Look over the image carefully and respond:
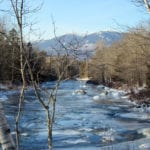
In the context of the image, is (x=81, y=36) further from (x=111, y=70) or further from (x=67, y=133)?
(x=111, y=70)

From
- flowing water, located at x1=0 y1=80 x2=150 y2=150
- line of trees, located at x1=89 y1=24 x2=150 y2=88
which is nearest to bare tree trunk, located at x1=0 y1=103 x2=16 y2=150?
flowing water, located at x1=0 y1=80 x2=150 y2=150

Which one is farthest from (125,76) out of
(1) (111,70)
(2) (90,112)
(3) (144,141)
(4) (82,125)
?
(3) (144,141)

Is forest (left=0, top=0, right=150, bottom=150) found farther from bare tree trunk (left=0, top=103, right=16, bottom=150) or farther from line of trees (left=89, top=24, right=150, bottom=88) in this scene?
line of trees (left=89, top=24, right=150, bottom=88)

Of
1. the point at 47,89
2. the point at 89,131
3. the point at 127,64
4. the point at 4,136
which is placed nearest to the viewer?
the point at 4,136

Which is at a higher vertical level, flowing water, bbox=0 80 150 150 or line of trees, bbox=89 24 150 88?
line of trees, bbox=89 24 150 88

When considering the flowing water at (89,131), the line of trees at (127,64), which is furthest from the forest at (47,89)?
the line of trees at (127,64)

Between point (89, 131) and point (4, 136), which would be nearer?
point (4, 136)

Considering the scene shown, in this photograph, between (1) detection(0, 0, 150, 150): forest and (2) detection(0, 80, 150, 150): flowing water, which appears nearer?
(1) detection(0, 0, 150, 150): forest

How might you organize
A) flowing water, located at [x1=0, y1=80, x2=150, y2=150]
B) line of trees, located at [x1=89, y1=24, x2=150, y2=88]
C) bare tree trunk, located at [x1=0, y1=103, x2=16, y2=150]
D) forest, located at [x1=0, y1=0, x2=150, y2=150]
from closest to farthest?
1. bare tree trunk, located at [x1=0, y1=103, x2=16, y2=150]
2. forest, located at [x1=0, y1=0, x2=150, y2=150]
3. flowing water, located at [x1=0, y1=80, x2=150, y2=150]
4. line of trees, located at [x1=89, y1=24, x2=150, y2=88]

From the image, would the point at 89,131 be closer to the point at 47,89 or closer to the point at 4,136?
the point at 47,89

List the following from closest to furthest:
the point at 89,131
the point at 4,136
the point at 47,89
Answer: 1. the point at 4,136
2. the point at 47,89
3. the point at 89,131

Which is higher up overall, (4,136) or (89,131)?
(4,136)

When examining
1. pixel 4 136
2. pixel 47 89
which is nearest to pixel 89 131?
pixel 47 89

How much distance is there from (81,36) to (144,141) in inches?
393
